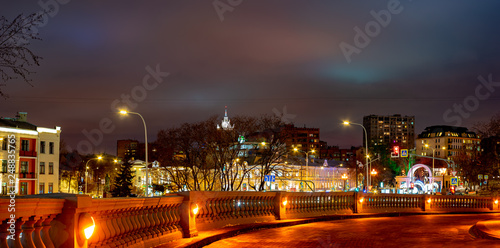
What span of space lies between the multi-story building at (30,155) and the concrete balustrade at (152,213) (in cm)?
5039

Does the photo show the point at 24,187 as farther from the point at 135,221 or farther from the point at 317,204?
the point at 135,221

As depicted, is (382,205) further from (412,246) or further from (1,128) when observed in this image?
(1,128)

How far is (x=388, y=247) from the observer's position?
1320 cm

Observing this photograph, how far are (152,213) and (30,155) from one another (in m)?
65.5

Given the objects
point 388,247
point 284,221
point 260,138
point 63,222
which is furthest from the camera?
point 260,138

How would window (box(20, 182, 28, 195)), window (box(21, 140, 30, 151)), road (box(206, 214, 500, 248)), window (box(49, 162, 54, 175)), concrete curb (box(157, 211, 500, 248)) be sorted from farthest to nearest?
window (box(49, 162, 54, 175)), window (box(21, 140, 30, 151)), window (box(20, 182, 28, 195)), road (box(206, 214, 500, 248)), concrete curb (box(157, 211, 500, 248))

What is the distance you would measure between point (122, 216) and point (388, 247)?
6.51 metres

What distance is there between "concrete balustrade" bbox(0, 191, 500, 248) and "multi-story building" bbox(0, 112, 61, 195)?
50.4 m

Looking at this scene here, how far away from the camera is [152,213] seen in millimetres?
11602

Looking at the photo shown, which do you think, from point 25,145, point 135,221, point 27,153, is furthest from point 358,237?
point 25,145

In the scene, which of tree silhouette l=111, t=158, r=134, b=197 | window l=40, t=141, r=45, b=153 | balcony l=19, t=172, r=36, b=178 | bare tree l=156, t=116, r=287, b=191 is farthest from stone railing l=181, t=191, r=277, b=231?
tree silhouette l=111, t=158, r=134, b=197

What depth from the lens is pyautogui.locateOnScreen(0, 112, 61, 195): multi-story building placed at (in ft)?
224

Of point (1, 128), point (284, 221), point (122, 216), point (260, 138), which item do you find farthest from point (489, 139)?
point (1, 128)

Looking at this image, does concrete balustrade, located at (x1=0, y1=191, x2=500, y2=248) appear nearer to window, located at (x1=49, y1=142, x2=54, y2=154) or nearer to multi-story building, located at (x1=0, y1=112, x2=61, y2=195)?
multi-story building, located at (x1=0, y1=112, x2=61, y2=195)
